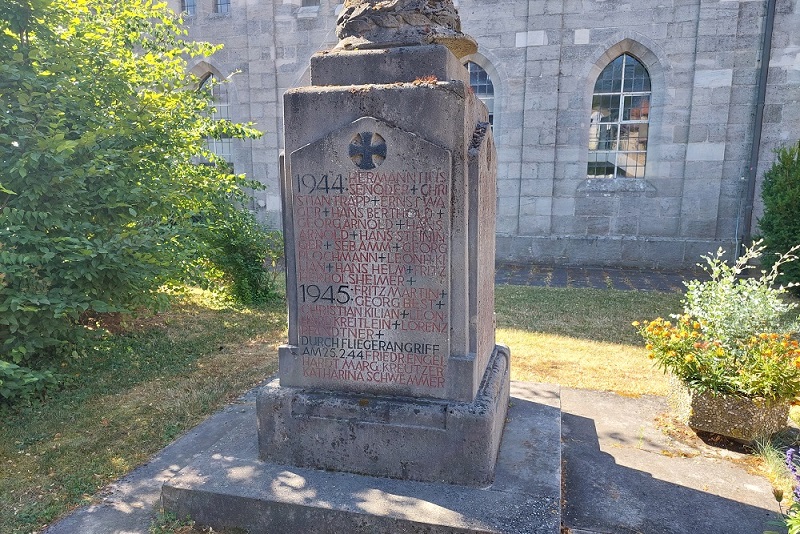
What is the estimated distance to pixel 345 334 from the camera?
11.3ft

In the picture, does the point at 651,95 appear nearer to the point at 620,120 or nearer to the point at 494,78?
the point at 620,120

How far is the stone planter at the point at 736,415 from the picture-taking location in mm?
4055

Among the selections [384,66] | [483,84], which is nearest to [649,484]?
[384,66]

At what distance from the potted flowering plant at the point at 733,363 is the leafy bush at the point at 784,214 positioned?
214 inches

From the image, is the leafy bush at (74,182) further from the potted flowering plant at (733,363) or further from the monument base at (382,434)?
the potted flowering plant at (733,363)

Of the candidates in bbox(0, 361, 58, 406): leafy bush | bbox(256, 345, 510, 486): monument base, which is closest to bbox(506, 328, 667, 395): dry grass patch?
bbox(256, 345, 510, 486): monument base

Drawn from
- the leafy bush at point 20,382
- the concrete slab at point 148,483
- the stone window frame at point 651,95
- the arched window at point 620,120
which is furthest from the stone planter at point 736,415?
the arched window at point 620,120

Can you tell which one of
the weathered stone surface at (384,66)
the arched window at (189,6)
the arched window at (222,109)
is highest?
the arched window at (189,6)

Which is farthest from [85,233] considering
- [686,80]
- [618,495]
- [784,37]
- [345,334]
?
[784,37]

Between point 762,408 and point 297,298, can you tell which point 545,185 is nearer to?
point 762,408

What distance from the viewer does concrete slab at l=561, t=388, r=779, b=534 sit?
10.4 feet

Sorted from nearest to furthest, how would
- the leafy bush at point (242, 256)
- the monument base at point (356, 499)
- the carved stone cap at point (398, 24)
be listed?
the monument base at point (356, 499) < the carved stone cap at point (398, 24) < the leafy bush at point (242, 256)

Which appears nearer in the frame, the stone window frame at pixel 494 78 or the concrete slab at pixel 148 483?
the concrete slab at pixel 148 483

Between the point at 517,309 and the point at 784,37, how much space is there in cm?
814
